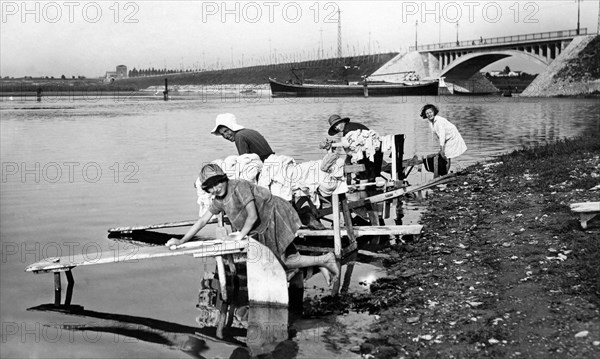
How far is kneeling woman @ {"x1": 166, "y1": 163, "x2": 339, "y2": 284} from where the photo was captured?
748 cm

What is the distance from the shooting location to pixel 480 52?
335ft

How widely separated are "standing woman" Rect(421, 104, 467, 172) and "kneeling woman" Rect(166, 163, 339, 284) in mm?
7166

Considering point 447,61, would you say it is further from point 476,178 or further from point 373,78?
point 476,178

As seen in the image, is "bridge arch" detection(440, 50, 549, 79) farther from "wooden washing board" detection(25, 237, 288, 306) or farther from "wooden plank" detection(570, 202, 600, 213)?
"wooden washing board" detection(25, 237, 288, 306)

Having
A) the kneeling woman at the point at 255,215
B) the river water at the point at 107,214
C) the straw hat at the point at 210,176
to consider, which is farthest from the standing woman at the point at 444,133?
the straw hat at the point at 210,176

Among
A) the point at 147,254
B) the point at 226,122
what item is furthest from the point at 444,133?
the point at 147,254

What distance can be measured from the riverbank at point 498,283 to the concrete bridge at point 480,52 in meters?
85.2

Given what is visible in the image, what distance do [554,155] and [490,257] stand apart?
8.44 meters

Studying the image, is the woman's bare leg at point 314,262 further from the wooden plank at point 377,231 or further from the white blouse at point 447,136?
the white blouse at point 447,136

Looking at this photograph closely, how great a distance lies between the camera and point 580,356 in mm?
5590

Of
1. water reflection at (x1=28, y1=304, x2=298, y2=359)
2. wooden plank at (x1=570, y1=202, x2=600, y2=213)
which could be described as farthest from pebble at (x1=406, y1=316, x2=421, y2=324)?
wooden plank at (x1=570, y1=202, x2=600, y2=213)

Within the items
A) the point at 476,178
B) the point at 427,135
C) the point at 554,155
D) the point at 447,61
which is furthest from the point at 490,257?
the point at 447,61

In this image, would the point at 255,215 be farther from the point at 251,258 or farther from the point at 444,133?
the point at 444,133

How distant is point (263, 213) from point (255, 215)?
0.90 ft
